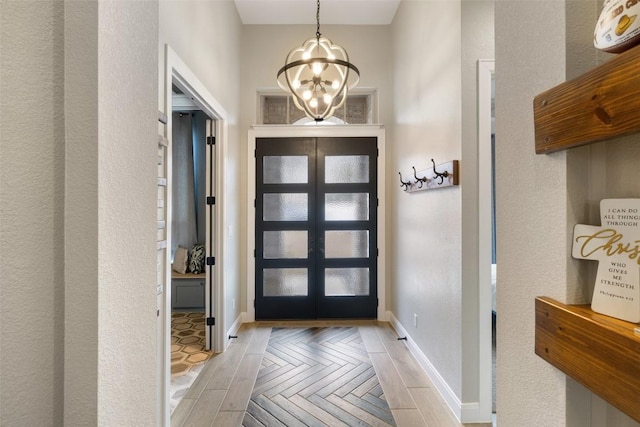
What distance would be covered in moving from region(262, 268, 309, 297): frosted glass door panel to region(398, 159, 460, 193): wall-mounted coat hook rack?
1.79 m

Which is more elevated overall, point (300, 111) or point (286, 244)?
point (300, 111)

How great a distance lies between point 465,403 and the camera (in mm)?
2100

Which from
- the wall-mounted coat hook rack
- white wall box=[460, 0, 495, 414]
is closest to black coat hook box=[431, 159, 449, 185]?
the wall-mounted coat hook rack

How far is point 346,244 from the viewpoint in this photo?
13.5 feet

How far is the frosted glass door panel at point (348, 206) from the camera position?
162 inches

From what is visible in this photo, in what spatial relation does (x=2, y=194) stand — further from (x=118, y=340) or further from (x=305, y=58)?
(x=305, y=58)

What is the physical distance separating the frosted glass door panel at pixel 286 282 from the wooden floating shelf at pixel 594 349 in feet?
11.3

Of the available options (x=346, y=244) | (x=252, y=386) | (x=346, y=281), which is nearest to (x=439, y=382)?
(x=252, y=386)

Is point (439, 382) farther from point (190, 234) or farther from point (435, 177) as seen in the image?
point (190, 234)

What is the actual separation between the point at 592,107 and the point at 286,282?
3.77m

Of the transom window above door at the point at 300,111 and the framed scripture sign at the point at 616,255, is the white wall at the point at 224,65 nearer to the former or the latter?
the transom window above door at the point at 300,111

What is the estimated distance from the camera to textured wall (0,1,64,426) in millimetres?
689

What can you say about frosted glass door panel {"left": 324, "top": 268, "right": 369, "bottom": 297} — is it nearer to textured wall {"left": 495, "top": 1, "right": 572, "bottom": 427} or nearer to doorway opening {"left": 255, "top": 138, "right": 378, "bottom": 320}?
doorway opening {"left": 255, "top": 138, "right": 378, "bottom": 320}

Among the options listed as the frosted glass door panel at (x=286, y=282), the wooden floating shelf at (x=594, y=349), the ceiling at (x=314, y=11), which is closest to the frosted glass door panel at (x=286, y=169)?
the frosted glass door panel at (x=286, y=282)
